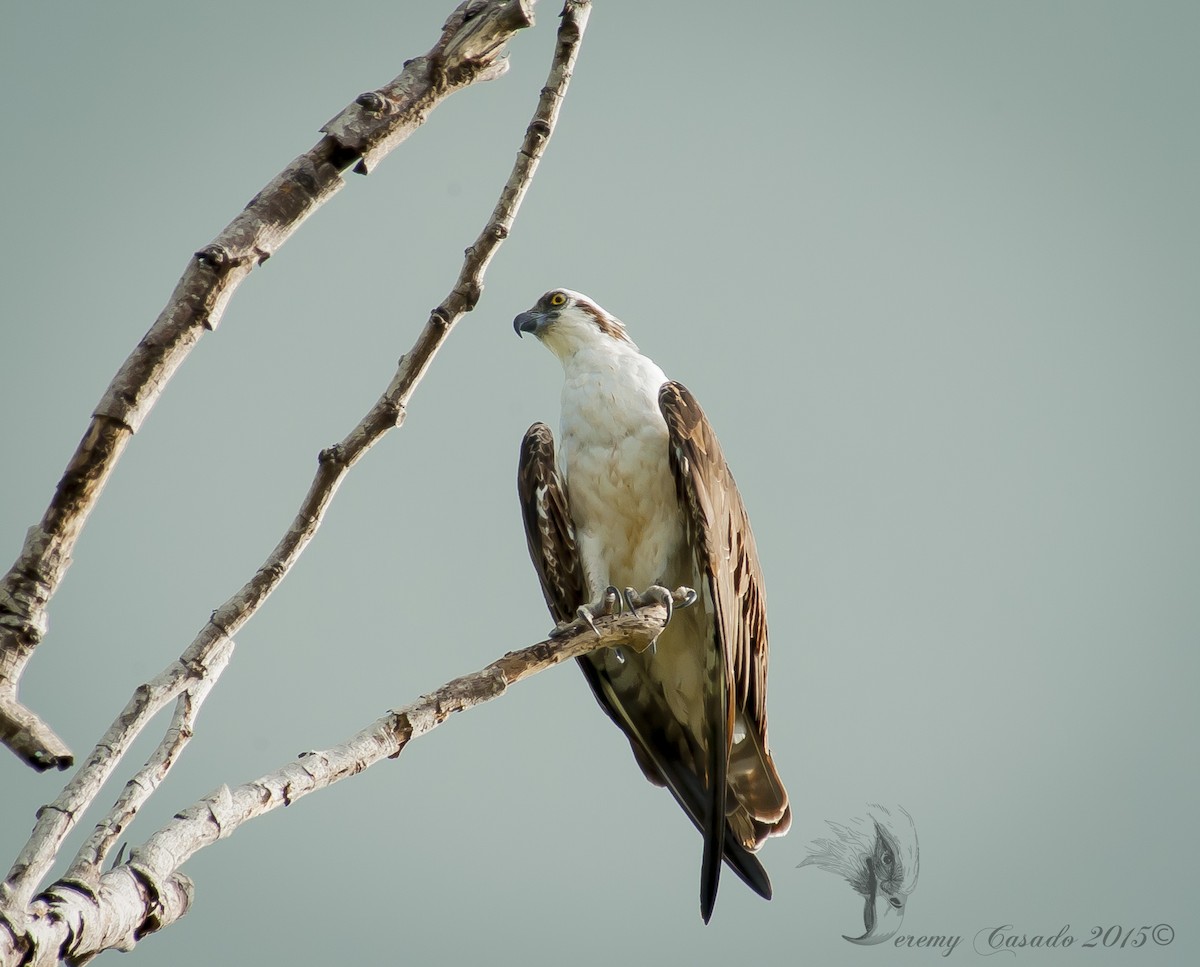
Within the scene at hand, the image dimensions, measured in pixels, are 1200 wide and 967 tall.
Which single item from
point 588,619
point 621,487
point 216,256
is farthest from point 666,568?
point 216,256

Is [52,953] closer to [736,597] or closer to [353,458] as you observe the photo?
[353,458]

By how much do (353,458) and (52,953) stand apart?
1.38m

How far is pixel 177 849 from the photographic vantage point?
263 cm

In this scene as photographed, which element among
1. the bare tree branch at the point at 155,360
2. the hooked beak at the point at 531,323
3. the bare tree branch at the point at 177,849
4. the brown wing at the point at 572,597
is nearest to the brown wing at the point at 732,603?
the brown wing at the point at 572,597

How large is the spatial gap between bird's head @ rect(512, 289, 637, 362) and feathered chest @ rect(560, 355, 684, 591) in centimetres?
78

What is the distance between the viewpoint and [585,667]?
642 cm

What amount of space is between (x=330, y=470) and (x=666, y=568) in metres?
3.32

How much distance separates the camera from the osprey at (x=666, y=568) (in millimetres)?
5852

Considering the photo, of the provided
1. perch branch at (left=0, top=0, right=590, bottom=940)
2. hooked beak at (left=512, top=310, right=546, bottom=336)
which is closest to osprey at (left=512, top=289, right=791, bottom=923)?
hooked beak at (left=512, top=310, right=546, bottom=336)

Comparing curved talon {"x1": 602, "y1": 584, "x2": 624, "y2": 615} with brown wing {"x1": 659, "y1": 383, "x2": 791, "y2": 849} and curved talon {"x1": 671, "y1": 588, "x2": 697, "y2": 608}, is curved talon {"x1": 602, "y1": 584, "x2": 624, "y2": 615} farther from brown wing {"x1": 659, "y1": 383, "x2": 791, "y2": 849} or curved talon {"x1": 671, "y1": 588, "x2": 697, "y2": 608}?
brown wing {"x1": 659, "y1": 383, "x2": 791, "y2": 849}

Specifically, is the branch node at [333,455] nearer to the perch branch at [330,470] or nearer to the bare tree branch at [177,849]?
the perch branch at [330,470]

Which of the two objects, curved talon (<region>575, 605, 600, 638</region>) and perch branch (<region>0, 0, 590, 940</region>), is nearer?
perch branch (<region>0, 0, 590, 940</region>)

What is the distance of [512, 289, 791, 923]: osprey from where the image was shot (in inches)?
230

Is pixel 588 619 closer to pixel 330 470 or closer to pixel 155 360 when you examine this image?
pixel 330 470
